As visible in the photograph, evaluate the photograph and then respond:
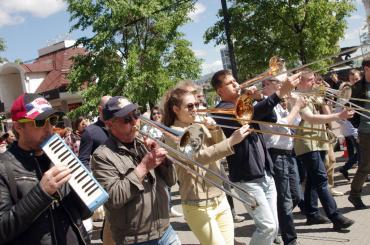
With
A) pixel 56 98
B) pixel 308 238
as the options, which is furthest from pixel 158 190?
pixel 56 98

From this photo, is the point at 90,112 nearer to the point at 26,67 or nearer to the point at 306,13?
the point at 306,13

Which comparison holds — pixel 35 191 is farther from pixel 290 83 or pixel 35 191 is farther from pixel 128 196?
pixel 290 83

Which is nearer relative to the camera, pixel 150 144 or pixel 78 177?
pixel 78 177

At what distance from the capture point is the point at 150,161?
2.79 metres

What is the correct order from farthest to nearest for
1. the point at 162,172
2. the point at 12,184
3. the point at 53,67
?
1. the point at 53,67
2. the point at 162,172
3. the point at 12,184

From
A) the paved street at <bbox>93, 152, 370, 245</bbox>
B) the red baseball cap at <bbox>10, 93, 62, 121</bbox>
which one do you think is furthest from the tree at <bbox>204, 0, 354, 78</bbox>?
the red baseball cap at <bbox>10, 93, 62, 121</bbox>

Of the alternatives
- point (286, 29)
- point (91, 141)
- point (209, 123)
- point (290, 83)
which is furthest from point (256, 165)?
point (286, 29)

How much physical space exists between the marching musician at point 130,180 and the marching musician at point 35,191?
0.36m

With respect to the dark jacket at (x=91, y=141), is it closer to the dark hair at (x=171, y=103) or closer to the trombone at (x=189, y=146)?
the dark hair at (x=171, y=103)

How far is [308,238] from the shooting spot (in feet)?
17.7

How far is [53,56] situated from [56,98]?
730cm

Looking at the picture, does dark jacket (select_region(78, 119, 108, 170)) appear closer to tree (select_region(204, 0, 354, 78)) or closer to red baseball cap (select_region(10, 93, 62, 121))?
red baseball cap (select_region(10, 93, 62, 121))

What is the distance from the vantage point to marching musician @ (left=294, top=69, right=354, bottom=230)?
5293 mm

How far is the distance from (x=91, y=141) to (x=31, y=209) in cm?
294
